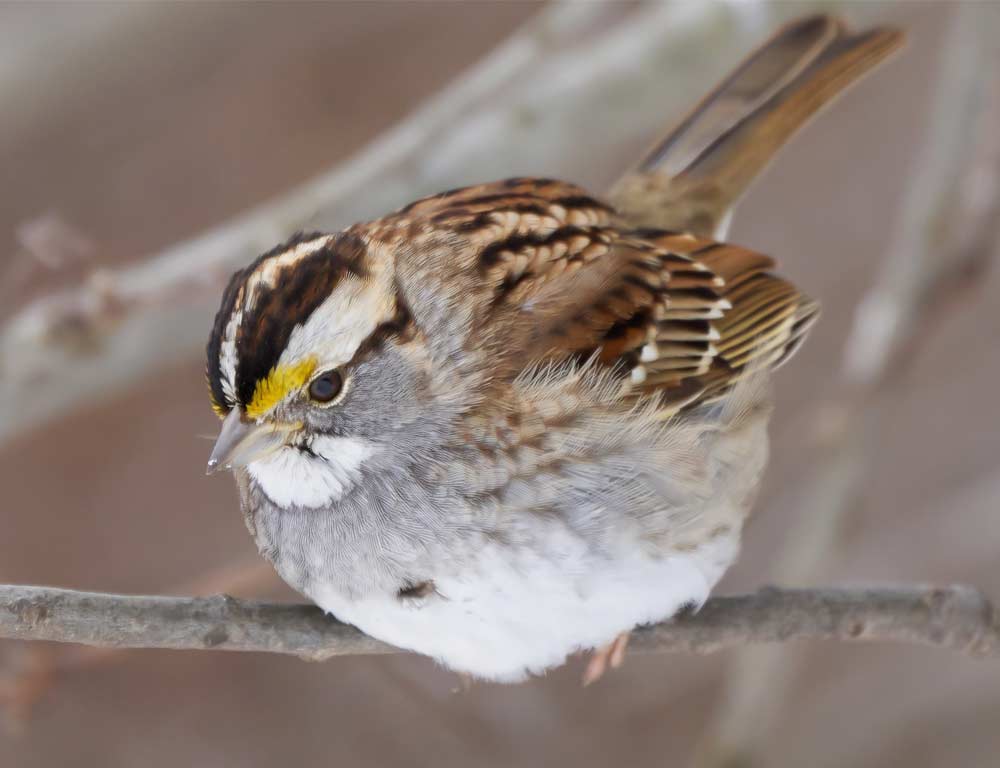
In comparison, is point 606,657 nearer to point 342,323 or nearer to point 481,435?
point 481,435

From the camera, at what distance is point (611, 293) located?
9.48 ft

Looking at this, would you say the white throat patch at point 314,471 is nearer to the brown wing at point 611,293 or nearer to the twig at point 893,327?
the brown wing at point 611,293

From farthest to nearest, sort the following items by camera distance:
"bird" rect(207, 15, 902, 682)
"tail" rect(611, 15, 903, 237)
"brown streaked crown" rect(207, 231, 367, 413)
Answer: "tail" rect(611, 15, 903, 237) < "bird" rect(207, 15, 902, 682) < "brown streaked crown" rect(207, 231, 367, 413)

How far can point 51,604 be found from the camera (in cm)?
222

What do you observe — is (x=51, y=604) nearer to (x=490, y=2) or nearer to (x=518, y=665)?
(x=518, y=665)

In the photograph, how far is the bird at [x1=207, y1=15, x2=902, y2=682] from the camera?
2.44m

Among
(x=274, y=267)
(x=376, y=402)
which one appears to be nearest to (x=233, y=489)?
(x=376, y=402)

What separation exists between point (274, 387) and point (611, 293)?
835 mm

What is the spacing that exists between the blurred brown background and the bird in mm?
1090

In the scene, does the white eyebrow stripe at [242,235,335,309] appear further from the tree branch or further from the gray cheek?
the tree branch

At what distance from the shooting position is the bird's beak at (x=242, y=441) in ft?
7.70

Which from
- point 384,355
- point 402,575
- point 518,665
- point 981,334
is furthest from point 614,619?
point 981,334

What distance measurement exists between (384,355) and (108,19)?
2153 millimetres

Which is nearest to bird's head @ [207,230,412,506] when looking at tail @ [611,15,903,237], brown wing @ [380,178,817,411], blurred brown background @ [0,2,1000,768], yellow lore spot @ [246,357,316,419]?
yellow lore spot @ [246,357,316,419]
